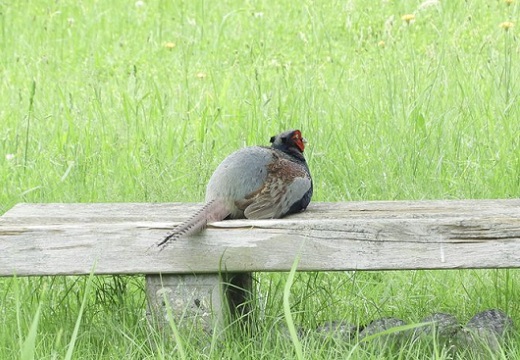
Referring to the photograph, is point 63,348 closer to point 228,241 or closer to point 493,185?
point 228,241

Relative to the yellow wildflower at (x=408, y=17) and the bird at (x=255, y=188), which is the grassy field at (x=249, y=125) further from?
the bird at (x=255, y=188)

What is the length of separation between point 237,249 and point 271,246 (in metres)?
A: 0.11

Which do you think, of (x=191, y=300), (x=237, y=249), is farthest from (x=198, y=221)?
(x=191, y=300)

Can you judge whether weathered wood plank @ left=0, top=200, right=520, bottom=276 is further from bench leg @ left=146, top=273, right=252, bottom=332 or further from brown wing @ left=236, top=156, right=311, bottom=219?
brown wing @ left=236, top=156, right=311, bottom=219

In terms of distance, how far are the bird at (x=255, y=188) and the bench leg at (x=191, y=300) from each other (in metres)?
0.21

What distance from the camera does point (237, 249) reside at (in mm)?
3277

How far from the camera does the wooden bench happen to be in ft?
10.6

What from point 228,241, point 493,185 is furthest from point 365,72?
point 228,241

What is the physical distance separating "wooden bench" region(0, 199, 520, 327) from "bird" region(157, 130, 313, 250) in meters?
0.19

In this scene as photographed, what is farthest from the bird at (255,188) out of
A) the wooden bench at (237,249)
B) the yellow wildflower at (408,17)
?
the yellow wildflower at (408,17)

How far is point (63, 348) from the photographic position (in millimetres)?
3307

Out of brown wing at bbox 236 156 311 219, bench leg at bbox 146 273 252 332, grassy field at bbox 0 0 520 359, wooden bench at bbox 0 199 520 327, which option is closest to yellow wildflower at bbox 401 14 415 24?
grassy field at bbox 0 0 520 359

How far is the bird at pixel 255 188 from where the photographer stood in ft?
11.6

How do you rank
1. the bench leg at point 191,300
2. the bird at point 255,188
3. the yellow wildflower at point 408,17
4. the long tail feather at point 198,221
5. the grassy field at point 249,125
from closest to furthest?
the long tail feather at point 198,221 → the bench leg at point 191,300 → the bird at point 255,188 → the grassy field at point 249,125 → the yellow wildflower at point 408,17
